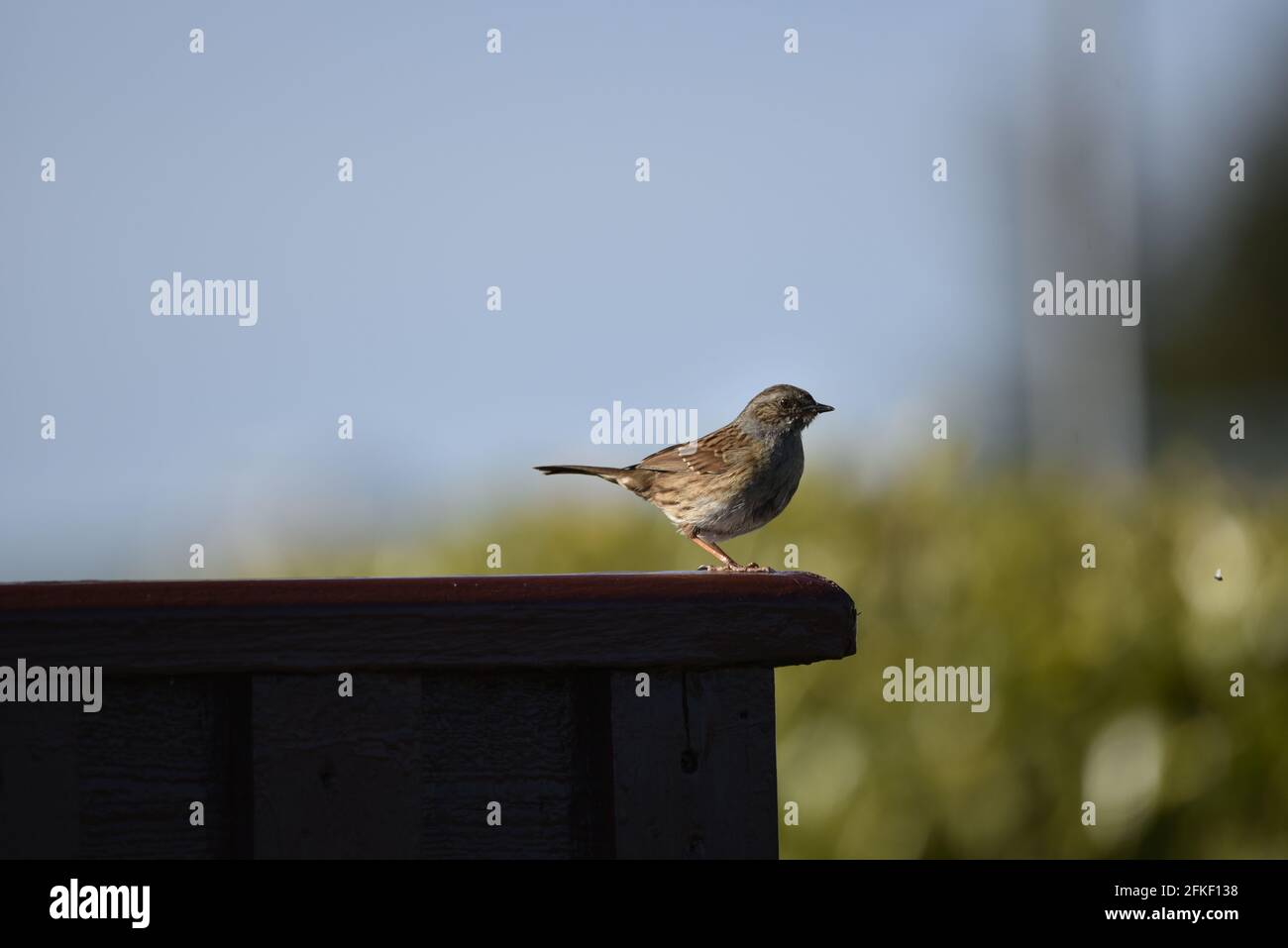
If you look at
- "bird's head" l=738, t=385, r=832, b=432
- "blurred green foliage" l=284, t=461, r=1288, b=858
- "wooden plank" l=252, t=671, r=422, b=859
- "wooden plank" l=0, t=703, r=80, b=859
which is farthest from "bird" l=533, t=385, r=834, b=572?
"wooden plank" l=0, t=703, r=80, b=859

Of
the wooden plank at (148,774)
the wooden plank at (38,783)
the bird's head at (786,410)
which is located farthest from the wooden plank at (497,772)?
the bird's head at (786,410)

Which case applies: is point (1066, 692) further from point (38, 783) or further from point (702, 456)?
point (38, 783)

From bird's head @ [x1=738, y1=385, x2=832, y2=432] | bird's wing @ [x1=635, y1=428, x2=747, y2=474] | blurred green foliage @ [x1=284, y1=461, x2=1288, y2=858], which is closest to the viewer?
blurred green foliage @ [x1=284, y1=461, x2=1288, y2=858]

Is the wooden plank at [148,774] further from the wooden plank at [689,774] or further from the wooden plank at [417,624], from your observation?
the wooden plank at [689,774]

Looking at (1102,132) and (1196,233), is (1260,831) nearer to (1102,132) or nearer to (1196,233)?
(1102,132)

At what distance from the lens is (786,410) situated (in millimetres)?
5750

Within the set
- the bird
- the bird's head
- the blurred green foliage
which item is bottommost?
the blurred green foliage

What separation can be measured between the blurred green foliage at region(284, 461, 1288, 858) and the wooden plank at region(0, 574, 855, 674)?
2771 mm

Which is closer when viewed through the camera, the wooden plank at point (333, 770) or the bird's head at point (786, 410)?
the wooden plank at point (333, 770)

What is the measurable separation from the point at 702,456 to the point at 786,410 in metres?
0.38

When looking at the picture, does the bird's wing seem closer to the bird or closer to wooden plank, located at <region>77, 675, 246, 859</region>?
the bird

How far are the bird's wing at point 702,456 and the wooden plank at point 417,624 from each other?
10.9 ft

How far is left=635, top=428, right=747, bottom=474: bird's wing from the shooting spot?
560 centimetres

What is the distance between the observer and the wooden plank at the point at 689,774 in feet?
7.00
